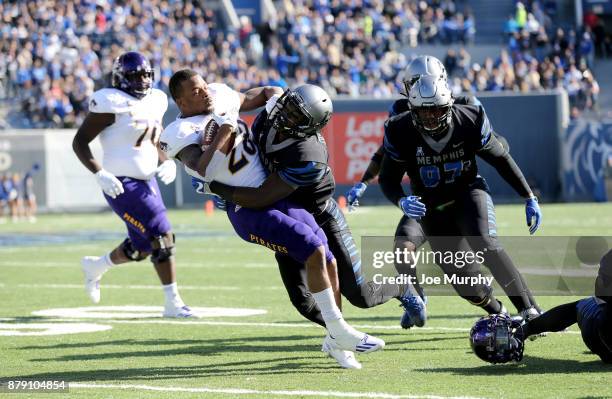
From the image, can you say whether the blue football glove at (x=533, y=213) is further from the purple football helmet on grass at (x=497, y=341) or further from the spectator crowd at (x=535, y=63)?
the spectator crowd at (x=535, y=63)

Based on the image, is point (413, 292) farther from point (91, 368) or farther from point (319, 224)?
point (91, 368)

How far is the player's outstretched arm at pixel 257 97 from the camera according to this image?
269 inches

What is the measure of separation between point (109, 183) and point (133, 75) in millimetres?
835

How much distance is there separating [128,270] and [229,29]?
18.2 m

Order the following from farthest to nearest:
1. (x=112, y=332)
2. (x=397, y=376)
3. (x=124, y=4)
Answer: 1. (x=124, y=4)
2. (x=112, y=332)
3. (x=397, y=376)

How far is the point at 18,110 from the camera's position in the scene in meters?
25.3

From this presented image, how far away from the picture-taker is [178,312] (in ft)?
26.8

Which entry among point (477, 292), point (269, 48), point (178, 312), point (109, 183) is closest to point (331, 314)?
point (477, 292)

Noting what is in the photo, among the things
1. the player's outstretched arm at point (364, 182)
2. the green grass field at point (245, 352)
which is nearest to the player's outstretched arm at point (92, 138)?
the green grass field at point (245, 352)

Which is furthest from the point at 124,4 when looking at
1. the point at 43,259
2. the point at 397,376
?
the point at 397,376

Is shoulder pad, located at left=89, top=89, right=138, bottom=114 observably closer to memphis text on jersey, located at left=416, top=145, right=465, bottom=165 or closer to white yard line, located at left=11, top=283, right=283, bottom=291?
white yard line, located at left=11, top=283, right=283, bottom=291

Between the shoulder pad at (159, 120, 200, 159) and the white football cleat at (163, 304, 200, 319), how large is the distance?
88.8 inches

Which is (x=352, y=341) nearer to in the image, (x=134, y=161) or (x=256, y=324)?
(x=256, y=324)

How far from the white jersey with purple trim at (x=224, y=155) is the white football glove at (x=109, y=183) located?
1.98m
